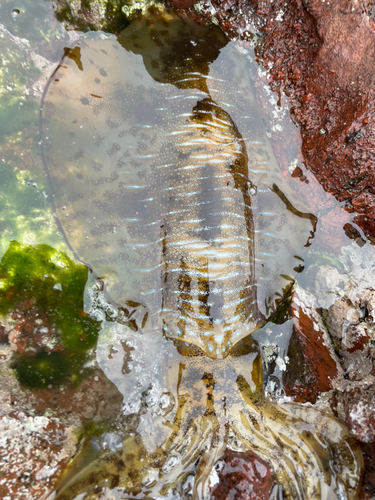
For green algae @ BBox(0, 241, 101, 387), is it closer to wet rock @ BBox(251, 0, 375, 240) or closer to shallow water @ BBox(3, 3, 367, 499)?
shallow water @ BBox(3, 3, 367, 499)

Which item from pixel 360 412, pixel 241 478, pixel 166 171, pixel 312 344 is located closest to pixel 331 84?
pixel 166 171

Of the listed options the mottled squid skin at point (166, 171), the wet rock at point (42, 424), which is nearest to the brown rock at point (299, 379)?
the mottled squid skin at point (166, 171)

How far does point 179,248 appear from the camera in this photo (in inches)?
118

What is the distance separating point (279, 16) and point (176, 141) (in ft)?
5.02

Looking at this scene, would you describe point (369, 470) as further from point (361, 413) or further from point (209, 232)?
point (209, 232)

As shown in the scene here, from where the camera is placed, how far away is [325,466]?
321 cm

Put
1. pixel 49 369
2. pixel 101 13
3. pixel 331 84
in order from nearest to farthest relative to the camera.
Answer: pixel 331 84
pixel 101 13
pixel 49 369

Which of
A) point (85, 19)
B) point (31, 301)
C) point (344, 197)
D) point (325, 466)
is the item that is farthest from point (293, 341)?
point (85, 19)

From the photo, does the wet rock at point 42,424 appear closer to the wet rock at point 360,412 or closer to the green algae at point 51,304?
the green algae at point 51,304

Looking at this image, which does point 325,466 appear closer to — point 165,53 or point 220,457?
point 220,457

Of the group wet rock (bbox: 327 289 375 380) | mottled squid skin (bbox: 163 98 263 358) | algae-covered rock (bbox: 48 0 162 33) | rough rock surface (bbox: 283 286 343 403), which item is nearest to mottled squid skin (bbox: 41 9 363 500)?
mottled squid skin (bbox: 163 98 263 358)

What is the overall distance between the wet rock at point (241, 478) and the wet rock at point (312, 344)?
913 mm

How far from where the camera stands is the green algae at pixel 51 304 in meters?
3.04

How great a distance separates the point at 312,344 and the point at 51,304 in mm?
2829
